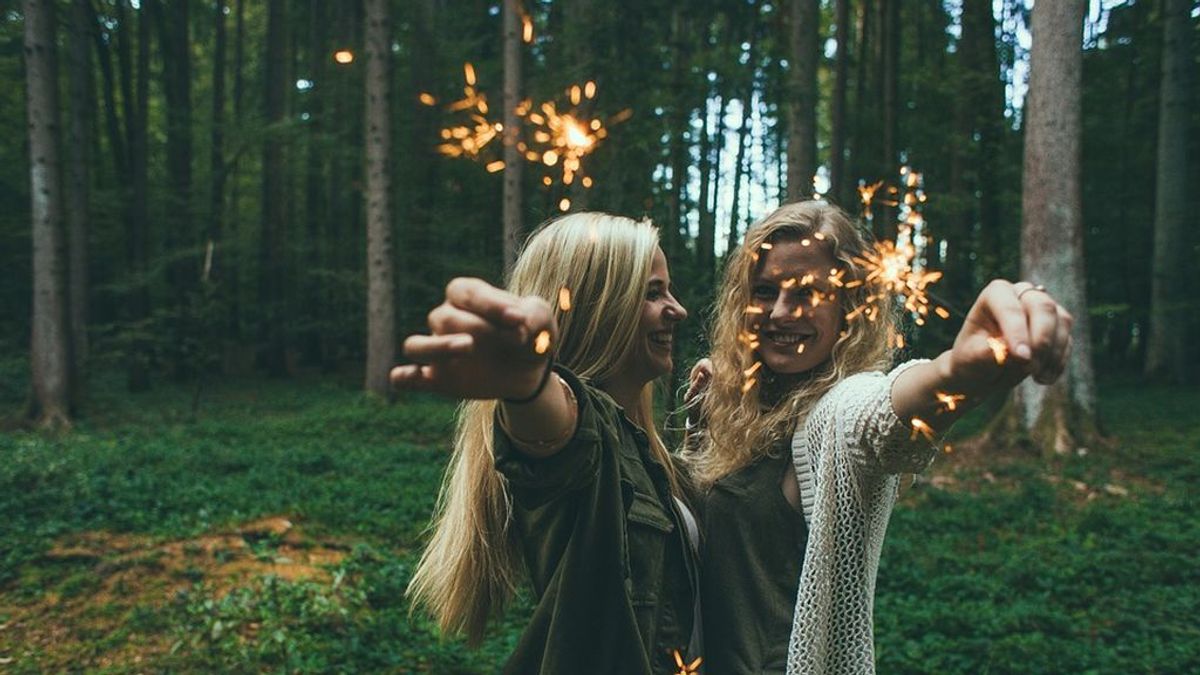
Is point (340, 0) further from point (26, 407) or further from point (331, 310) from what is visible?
point (26, 407)

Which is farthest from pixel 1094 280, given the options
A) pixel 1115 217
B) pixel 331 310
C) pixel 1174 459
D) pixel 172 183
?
pixel 172 183

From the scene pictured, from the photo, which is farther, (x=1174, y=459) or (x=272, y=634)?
(x=1174, y=459)

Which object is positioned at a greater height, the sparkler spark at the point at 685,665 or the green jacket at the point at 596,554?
the green jacket at the point at 596,554

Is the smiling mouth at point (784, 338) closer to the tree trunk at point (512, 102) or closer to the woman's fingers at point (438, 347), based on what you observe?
the woman's fingers at point (438, 347)

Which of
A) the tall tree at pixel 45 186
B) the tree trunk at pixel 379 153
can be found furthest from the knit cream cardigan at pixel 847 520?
the tall tree at pixel 45 186

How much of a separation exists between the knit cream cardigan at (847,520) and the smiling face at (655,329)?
0.49 metres

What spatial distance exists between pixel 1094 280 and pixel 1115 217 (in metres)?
2.13

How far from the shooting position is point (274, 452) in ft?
39.7

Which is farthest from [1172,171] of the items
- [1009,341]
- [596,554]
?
[596,554]

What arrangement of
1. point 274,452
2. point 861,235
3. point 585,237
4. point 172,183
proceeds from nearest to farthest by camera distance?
point 585,237 < point 861,235 < point 274,452 < point 172,183

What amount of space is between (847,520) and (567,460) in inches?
32.5

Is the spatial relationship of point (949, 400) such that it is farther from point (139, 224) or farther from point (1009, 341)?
point (139, 224)

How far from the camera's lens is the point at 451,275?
789 inches

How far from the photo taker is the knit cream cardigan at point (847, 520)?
79.8 inches
